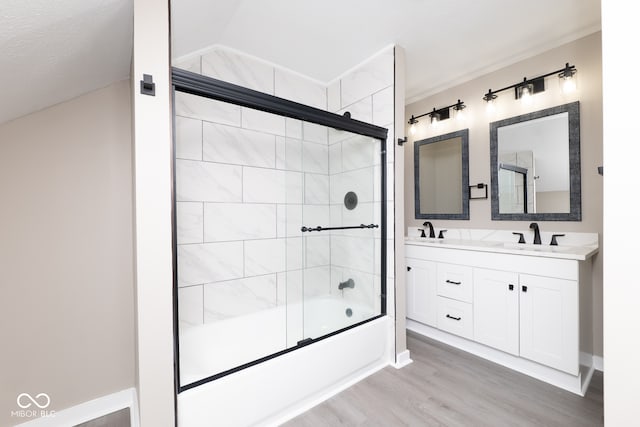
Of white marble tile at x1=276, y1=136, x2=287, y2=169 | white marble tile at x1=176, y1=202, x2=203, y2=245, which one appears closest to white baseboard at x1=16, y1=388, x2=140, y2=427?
white marble tile at x1=176, y1=202, x2=203, y2=245

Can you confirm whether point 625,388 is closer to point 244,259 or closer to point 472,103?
point 244,259

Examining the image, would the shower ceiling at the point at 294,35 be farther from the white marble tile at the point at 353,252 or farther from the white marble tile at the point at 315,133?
the white marble tile at the point at 353,252

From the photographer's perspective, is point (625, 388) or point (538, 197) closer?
point (625, 388)

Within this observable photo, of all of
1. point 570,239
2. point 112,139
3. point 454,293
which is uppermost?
point 112,139

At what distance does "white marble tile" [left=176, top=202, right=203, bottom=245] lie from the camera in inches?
79.4

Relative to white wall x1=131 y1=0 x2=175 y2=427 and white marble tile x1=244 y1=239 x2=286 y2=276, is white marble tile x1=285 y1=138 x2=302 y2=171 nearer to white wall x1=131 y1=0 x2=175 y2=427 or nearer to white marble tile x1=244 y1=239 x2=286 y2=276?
white marble tile x1=244 y1=239 x2=286 y2=276

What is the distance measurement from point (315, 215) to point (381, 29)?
1.51m

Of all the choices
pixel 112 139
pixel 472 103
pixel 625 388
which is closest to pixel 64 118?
pixel 112 139

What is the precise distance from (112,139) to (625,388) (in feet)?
8.61

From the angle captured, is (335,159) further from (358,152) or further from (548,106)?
(548,106)

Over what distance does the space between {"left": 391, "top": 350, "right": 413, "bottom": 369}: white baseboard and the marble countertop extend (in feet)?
A: 3.16

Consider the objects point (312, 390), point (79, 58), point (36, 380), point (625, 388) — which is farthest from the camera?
point (312, 390)

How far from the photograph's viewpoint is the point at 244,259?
7.56ft

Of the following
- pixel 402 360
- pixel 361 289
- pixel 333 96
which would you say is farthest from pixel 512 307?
pixel 333 96
